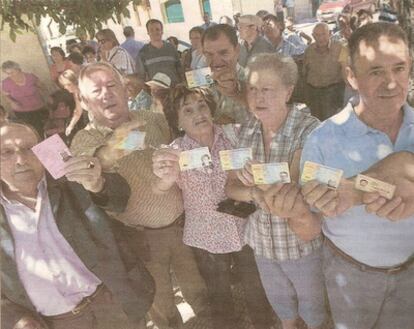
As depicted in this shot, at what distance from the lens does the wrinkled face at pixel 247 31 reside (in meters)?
1.33

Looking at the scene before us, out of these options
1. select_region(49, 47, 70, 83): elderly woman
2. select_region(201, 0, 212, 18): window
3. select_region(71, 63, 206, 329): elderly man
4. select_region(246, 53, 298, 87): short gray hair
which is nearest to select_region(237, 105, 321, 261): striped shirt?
select_region(246, 53, 298, 87): short gray hair

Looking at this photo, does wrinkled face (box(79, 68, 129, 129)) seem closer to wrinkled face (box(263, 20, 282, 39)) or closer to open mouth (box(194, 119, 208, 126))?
open mouth (box(194, 119, 208, 126))

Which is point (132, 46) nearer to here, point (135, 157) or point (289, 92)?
point (135, 157)

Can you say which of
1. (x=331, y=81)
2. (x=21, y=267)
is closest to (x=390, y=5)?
(x=331, y=81)

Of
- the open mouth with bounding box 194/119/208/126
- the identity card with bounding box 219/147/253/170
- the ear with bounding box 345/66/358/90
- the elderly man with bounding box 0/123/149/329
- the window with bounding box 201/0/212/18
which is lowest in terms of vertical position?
the elderly man with bounding box 0/123/149/329

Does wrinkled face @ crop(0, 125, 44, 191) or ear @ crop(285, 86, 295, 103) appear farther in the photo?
wrinkled face @ crop(0, 125, 44, 191)

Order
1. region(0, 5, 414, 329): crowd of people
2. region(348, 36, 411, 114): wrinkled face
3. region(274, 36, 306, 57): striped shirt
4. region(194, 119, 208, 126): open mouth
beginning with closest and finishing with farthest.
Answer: region(348, 36, 411, 114): wrinkled face, region(0, 5, 414, 329): crowd of people, region(274, 36, 306, 57): striped shirt, region(194, 119, 208, 126): open mouth

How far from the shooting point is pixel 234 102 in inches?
53.5

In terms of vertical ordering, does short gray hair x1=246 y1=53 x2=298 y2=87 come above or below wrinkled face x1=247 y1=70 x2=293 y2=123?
above

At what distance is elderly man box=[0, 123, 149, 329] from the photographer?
1429mm

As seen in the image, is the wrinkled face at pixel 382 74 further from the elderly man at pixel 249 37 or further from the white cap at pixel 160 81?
the white cap at pixel 160 81

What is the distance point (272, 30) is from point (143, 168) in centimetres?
69

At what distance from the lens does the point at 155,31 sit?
1.43 metres

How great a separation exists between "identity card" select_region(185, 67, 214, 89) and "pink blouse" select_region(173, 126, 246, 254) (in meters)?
0.17
